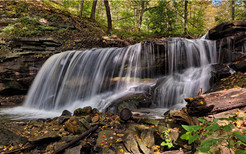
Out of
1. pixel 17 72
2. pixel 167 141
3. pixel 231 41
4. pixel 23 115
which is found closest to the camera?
pixel 167 141

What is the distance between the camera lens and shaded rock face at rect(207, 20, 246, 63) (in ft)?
22.7

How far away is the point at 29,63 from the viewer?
912 centimetres

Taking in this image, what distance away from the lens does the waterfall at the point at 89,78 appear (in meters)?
7.62

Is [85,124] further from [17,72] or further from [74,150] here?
[17,72]

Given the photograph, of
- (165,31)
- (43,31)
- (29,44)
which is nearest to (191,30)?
(165,31)

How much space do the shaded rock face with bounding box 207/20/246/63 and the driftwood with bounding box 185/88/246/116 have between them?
4.90 m

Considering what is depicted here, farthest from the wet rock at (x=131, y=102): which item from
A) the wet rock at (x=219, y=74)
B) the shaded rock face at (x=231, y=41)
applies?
the shaded rock face at (x=231, y=41)

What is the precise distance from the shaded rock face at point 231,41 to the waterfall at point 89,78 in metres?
3.75

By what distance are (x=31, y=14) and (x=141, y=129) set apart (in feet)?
45.5

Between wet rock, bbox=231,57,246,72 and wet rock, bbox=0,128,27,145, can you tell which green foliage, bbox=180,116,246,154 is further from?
wet rock, bbox=231,57,246,72

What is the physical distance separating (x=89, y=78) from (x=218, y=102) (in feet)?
21.3

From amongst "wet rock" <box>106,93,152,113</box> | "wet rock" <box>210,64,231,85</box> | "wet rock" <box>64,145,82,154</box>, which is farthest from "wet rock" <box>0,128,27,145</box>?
"wet rock" <box>210,64,231,85</box>

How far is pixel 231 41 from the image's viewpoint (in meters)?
7.09

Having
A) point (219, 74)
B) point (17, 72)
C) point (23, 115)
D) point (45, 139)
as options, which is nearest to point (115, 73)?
point (23, 115)
